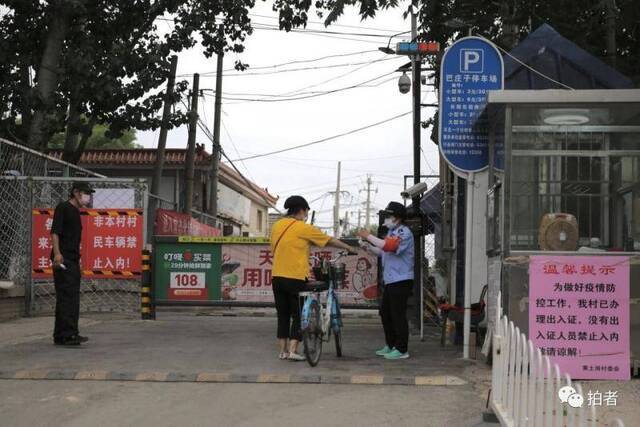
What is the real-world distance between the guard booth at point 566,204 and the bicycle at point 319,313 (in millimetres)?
1735

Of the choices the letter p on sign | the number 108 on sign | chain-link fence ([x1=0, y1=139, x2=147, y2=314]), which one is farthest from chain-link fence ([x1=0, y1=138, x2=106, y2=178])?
the letter p on sign

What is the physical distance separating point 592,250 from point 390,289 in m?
2.31

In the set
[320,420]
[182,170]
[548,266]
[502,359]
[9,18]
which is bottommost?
[320,420]

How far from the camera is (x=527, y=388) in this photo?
4.27 m

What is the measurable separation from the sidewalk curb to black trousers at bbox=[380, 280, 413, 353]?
4.43 ft

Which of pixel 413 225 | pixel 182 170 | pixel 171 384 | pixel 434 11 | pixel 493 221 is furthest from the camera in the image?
pixel 182 170

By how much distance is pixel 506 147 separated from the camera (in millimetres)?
7262

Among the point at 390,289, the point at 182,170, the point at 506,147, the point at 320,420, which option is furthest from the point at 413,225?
the point at 182,170

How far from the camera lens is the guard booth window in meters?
7.66

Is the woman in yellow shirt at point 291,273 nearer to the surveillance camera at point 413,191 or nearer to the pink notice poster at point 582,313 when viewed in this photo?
the pink notice poster at point 582,313

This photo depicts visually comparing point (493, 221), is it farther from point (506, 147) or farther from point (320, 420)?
point (320, 420)

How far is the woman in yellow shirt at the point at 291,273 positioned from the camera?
8172mm

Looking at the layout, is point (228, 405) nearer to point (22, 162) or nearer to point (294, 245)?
point (294, 245)

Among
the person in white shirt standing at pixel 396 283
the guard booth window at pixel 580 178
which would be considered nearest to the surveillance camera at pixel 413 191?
the person in white shirt standing at pixel 396 283
